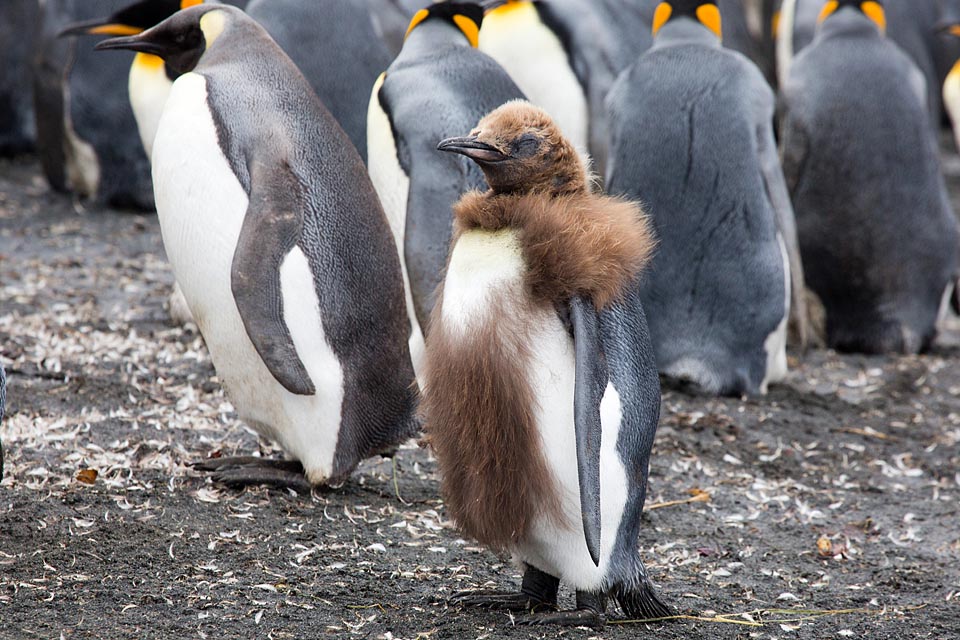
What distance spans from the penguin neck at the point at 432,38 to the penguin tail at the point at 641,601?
2.59 meters

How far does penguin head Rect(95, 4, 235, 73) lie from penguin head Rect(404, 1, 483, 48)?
1.12 meters

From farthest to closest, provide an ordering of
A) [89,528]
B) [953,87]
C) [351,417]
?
[953,87] → [351,417] → [89,528]

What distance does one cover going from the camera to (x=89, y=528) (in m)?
3.08

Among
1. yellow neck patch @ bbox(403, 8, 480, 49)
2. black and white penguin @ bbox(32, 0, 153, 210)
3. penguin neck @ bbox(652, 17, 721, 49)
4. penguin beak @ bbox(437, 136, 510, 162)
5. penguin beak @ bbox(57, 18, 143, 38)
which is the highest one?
penguin beak @ bbox(437, 136, 510, 162)

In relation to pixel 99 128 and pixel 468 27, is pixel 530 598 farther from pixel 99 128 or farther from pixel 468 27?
pixel 99 128

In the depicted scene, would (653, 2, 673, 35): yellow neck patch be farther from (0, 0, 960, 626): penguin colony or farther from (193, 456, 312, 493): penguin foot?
(193, 456, 312, 493): penguin foot

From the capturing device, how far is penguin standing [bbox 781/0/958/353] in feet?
19.4

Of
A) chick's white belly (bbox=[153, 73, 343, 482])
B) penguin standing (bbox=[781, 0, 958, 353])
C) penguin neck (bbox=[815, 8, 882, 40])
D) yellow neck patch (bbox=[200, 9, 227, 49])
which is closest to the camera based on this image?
chick's white belly (bbox=[153, 73, 343, 482])

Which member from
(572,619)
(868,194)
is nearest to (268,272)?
(572,619)

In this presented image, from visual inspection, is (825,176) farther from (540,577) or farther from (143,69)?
(540,577)

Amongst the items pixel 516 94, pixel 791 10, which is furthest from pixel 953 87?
pixel 516 94

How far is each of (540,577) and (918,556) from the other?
142 centimetres

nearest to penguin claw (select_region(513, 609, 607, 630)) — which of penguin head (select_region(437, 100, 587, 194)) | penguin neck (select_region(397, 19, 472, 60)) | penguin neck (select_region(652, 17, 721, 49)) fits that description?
penguin head (select_region(437, 100, 587, 194))

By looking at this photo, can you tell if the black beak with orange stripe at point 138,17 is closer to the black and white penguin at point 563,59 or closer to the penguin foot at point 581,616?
the black and white penguin at point 563,59
